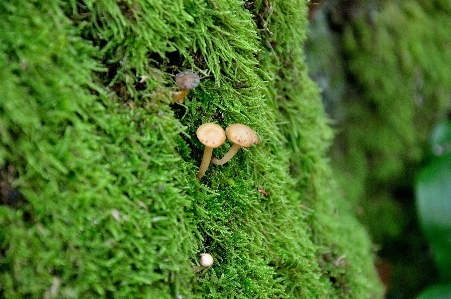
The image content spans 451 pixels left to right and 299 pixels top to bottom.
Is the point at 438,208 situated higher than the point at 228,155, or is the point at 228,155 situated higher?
the point at 228,155

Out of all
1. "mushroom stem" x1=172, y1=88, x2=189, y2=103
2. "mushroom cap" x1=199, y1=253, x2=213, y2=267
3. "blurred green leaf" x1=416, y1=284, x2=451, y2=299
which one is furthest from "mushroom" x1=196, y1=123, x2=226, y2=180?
"blurred green leaf" x1=416, y1=284, x2=451, y2=299

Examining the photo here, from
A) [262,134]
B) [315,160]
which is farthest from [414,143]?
[262,134]

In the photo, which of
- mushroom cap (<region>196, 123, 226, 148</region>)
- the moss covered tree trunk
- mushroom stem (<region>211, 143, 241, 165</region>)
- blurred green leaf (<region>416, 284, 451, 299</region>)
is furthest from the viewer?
blurred green leaf (<region>416, 284, 451, 299</region>)

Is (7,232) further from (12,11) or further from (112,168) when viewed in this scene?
(12,11)

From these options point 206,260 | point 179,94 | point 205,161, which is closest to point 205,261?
point 206,260

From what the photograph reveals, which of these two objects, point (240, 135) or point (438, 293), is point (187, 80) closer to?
point (240, 135)

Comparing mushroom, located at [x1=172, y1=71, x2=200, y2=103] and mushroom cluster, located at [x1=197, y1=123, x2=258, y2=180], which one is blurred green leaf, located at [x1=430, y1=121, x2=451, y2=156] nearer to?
mushroom cluster, located at [x1=197, y1=123, x2=258, y2=180]

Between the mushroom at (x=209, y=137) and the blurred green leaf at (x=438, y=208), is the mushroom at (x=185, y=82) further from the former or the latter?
the blurred green leaf at (x=438, y=208)
